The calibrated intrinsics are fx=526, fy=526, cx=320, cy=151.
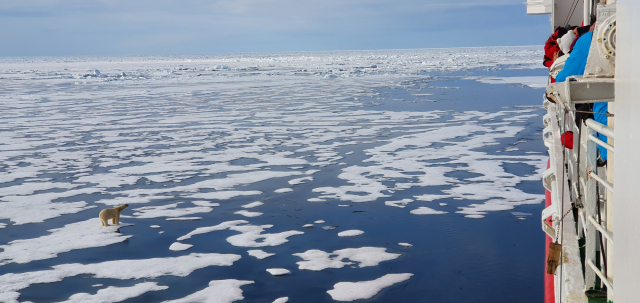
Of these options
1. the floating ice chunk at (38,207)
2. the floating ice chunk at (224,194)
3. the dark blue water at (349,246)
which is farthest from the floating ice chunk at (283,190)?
the floating ice chunk at (38,207)

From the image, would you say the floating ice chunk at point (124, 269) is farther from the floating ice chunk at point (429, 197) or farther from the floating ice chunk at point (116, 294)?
the floating ice chunk at point (429, 197)

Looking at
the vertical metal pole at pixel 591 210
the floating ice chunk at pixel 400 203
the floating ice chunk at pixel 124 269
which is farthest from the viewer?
the floating ice chunk at pixel 400 203

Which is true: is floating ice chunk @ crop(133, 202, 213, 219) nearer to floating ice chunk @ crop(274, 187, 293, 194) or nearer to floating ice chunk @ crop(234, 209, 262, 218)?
floating ice chunk @ crop(234, 209, 262, 218)

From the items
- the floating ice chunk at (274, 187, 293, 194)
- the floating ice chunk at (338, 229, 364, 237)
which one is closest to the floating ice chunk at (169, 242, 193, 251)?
the floating ice chunk at (338, 229, 364, 237)

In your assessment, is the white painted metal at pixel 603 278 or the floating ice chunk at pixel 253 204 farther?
the floating ice chunk at pixel 253 204

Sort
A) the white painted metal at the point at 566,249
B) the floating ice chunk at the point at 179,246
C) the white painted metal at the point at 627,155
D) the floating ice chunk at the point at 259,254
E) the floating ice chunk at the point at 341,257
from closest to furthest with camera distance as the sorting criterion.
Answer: the white painted metal at the point at 627,155 → the white painted metal at the point at 566,249 → the floating ice chunk at the point at 341,257 → the floating ice chunk at the point at 259,254 → the floating ice chunk at the point at 179,246

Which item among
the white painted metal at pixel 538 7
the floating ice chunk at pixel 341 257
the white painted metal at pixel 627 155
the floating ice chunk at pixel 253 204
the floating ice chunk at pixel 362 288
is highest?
the white painted metal at pixel 538 7

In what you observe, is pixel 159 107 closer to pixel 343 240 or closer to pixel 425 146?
pixel 425 146
